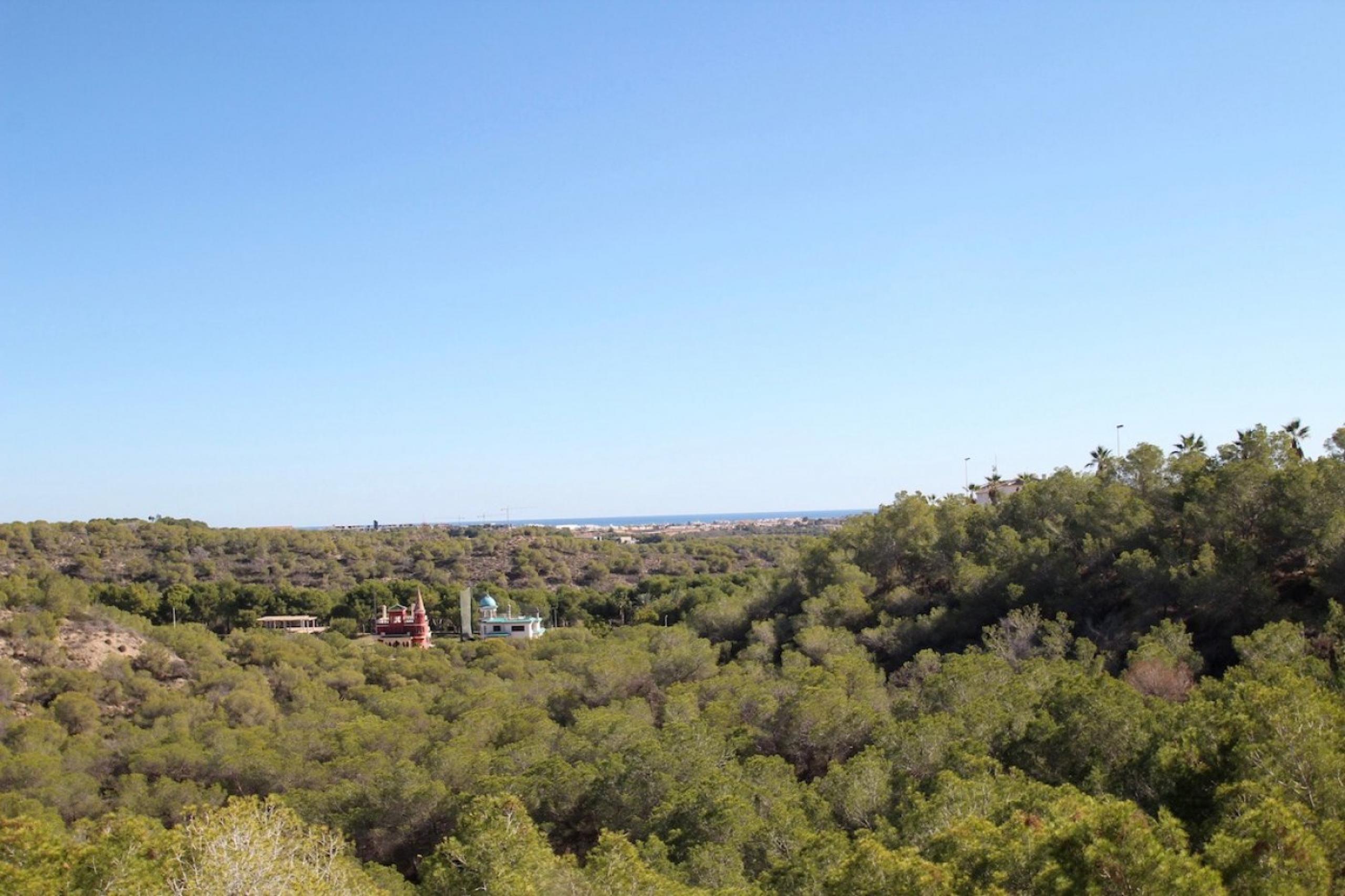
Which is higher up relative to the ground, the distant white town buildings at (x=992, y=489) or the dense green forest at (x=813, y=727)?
the distant white town buildings at (x=992, y=489)

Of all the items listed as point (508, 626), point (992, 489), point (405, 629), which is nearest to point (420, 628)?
point (405, 629)

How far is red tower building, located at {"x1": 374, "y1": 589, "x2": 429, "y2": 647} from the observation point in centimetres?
4904

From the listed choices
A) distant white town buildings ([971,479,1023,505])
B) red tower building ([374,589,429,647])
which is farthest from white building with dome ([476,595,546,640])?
distant white town buildings ([971,479,1023,505])

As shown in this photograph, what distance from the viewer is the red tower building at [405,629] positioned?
4904 cm

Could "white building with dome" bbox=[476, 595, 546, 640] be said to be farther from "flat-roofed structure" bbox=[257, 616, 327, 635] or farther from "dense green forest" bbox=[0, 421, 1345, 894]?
"flat-roofed structure" bbox=[257, 616, 327, 635]

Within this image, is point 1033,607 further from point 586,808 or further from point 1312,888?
point 1312,888

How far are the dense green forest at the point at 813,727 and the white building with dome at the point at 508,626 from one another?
16.7 ft

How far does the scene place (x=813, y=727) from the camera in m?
20.9

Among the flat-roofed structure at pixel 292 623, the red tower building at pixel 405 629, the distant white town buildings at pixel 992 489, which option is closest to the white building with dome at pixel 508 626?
the red tower building at pixel 405 629

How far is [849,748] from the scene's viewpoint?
20.8 metres

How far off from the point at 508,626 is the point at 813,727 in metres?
32.8

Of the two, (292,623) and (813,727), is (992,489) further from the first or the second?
(292,623)

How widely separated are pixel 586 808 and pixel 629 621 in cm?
3721

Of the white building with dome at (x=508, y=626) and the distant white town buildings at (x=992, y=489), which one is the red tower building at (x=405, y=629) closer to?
the white building with dome at (x=508, y=626)
